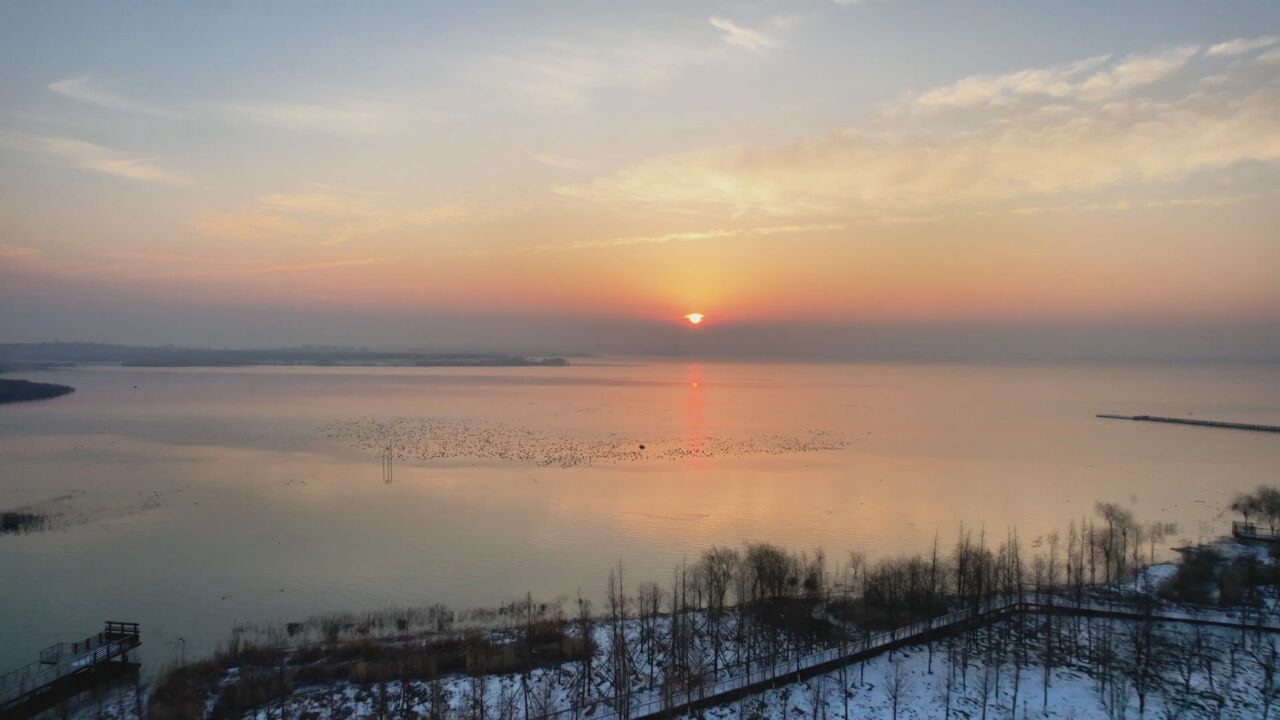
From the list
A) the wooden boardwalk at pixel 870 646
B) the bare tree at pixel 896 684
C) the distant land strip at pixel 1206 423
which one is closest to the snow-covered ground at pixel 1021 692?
the bare tree at pixel 896 684

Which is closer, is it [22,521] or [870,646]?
[870,646]

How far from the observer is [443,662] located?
40.6 ft

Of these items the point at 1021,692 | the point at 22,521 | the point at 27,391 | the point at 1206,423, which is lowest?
the point at 1021,692

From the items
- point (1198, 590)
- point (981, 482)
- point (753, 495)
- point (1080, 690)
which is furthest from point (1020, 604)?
point (981, 482)

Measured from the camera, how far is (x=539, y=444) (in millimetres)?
35875

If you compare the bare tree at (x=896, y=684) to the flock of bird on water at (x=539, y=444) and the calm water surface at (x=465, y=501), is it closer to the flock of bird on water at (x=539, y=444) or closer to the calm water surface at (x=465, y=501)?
the calm water surface at (x=465, y=501)

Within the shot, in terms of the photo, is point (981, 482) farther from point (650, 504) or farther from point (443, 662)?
point (443, 662)

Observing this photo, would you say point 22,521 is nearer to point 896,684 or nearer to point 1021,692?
point 896,684

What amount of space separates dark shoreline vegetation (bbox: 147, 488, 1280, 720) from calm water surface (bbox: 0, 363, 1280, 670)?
1510mm

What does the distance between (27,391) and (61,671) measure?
207ft

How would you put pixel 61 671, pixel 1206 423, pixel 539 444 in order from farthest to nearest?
pixel 1206 423, pixel 539 444, pixel 61 671

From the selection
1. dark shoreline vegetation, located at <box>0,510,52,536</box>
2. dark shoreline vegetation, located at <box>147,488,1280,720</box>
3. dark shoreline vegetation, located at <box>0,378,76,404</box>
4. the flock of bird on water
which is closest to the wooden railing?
dark shoreline vegetation, located at <box>147,488,1280,720</box>

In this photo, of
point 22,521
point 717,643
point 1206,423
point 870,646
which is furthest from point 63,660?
point 1206,423

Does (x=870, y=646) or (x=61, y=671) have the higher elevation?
(x=870, y=646)
